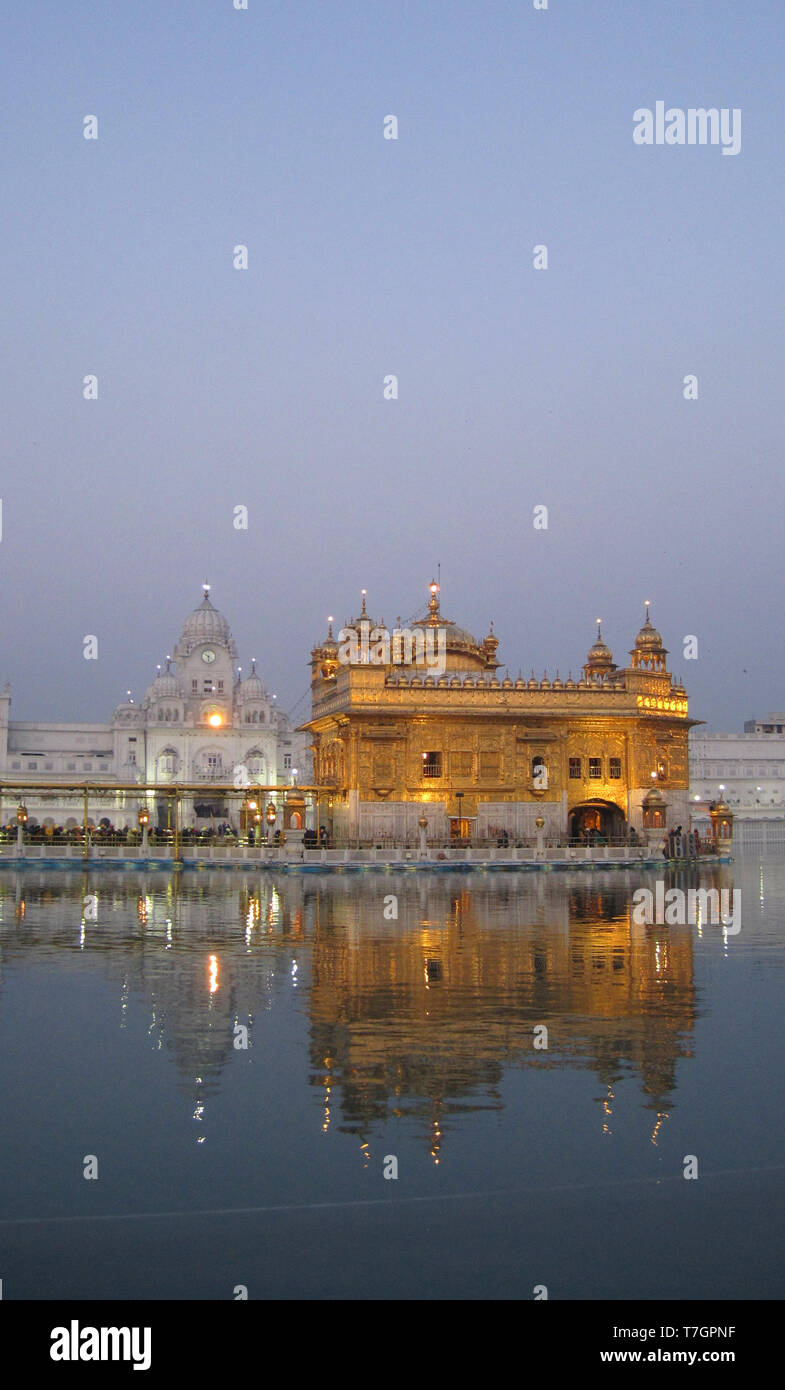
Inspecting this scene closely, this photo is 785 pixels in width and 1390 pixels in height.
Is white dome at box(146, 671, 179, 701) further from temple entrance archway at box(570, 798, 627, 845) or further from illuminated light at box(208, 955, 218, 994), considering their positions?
illuminated light at box(208, 955, 218, 994)

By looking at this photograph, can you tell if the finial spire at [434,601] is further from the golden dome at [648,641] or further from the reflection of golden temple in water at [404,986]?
the reflection of golden temple in water at [404,986]

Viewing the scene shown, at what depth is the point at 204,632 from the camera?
391 feet

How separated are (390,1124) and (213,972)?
8126 mm

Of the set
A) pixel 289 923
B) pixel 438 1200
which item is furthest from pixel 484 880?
pixel 438 1200

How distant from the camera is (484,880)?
42188 millimetres

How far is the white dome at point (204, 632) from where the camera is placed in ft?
390

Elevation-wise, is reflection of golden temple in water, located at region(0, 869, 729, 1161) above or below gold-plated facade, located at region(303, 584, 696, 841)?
below

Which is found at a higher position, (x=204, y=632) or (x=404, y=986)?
(x=204, y=632)

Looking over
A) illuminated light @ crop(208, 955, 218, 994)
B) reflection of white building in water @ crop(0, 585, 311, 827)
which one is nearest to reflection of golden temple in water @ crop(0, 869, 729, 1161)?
illuminated light @ crop(208, 955, 218, 994)

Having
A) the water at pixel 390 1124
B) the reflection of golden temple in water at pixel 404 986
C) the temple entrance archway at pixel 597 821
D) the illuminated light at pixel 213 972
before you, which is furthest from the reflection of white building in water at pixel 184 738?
the water at pixel 390 1124

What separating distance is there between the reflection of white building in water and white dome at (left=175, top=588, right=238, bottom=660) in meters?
0.12

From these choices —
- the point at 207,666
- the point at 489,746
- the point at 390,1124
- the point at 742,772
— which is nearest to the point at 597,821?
the point at 489,746

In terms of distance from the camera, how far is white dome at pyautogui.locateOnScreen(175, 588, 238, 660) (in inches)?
4675

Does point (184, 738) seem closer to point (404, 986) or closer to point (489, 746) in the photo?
point (489, 746)
